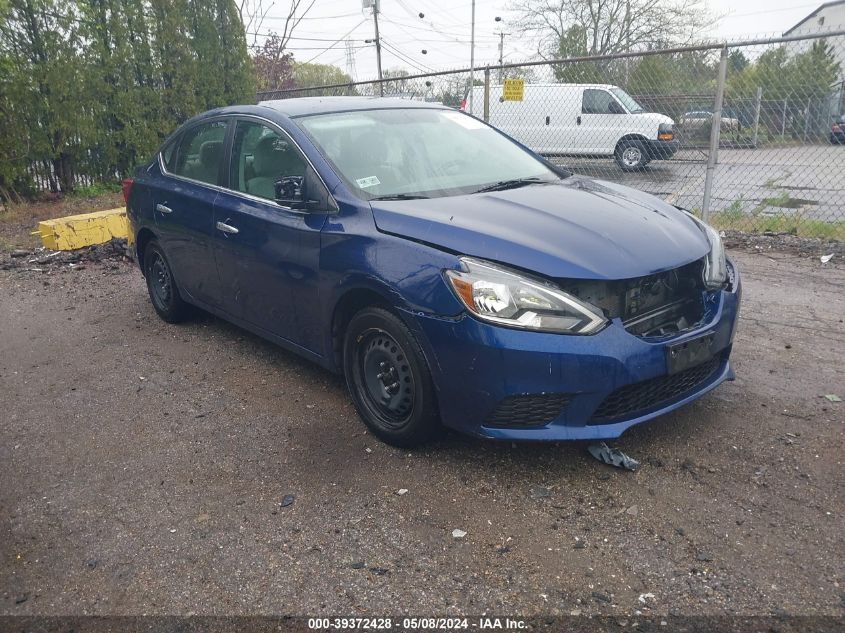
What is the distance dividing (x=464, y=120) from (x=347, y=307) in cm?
178

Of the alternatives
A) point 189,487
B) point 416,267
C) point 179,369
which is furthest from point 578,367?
point 179,369

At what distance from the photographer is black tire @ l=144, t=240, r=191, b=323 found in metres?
5.39

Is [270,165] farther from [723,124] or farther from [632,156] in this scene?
[632,156]

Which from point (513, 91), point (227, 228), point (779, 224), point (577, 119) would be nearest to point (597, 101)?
point (577, 119)

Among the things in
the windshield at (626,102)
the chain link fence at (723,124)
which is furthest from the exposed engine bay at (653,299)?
the windshield at (626,102)

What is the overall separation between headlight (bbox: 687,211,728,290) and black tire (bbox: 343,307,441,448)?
1.44 meters

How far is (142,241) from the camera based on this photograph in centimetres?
562

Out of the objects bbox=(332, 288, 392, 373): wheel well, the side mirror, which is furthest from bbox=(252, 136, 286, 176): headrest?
bbox=(332, 288, 392, 373): wheel well

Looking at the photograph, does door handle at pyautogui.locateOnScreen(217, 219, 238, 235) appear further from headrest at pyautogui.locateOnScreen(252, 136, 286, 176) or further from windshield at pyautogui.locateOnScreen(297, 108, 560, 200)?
windshield at pyautogui.locateOnScreen(297, 108, 560, 200)

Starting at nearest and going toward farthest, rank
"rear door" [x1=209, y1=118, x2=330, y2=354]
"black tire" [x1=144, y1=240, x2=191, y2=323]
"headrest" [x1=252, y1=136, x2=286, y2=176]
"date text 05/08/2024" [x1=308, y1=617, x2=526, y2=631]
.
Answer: "date text 05/08/2024" [x1=308, y1=617, x2=526, y2=631]
"rear door" [x1=209, y1=118, x2=330, y2=354]
"headrest" [x1=252, y1=136, x2=286, y2=176]
"black tire" [x1=144, y1=240, x2=191, y2=323]

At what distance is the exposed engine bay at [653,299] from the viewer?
2.96 metres

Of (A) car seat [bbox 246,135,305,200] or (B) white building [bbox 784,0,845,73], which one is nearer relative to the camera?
(A) car seat [bbox 246,135,305,200]

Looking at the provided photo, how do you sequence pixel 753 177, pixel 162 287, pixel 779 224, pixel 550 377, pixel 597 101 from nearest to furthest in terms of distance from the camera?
pixel 550 377 → pixel 162 287 → pixel 779 224 → pixel 753 177 → pixel 597 101

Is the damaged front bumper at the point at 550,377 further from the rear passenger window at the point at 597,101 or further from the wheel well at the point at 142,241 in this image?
the rear passenger window at the point at 597,101
